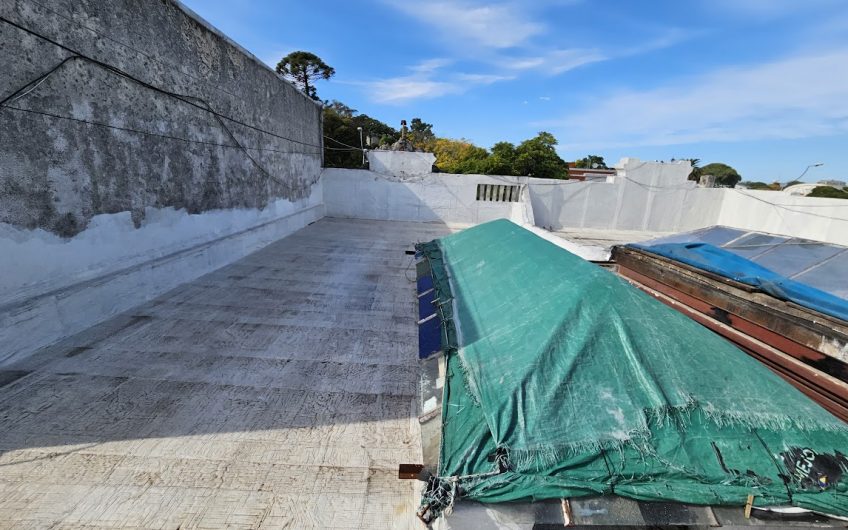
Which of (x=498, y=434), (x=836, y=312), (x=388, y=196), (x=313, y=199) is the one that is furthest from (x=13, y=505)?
(x=388, y=196)

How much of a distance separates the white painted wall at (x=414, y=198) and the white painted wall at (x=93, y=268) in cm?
706

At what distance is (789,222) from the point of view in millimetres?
12344

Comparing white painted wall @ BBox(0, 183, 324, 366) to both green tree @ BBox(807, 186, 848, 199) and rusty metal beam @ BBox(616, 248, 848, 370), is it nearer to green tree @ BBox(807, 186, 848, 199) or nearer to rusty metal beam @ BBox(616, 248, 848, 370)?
rusty metal beam @ BBox(616, 248, 848, 370)

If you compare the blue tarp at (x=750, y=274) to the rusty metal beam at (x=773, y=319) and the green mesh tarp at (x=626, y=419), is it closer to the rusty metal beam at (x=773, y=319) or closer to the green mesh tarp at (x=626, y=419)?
the rusty metal beam at (x=773, y=319)

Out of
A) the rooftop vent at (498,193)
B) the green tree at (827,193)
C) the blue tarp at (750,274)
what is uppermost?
the green tree at (827,193)

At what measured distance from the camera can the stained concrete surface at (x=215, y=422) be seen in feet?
6.47

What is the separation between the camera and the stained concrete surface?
1973 mm

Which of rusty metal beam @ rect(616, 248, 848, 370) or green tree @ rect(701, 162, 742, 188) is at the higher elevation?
green tree @ rect(701, 162, 742, 188)

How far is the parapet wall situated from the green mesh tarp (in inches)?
155

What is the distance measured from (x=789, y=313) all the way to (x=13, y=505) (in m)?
4.94

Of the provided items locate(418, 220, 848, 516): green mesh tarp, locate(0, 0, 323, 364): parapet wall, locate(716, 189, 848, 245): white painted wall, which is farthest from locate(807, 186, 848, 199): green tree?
locate(0, 0, 323, 364): parapet wall

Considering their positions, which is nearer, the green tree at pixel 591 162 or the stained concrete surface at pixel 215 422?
the stained concrete surface at pixel 215 422

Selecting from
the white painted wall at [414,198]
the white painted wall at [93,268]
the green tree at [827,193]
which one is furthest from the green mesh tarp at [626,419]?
the green tree at [827,193]

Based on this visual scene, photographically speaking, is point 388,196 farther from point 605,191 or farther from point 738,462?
point 738,462
